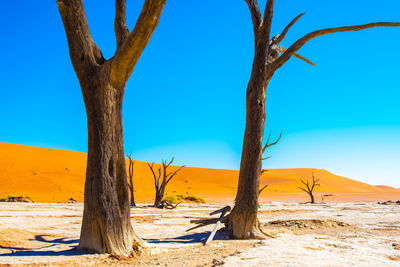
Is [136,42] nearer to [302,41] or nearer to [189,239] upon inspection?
[302,41]

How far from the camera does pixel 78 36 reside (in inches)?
214

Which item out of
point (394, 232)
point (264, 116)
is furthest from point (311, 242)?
point (394, 232)

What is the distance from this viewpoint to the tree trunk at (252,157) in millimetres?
7574

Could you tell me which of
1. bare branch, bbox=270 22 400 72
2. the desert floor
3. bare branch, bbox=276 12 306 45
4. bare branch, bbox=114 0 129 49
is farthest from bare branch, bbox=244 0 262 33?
the desert floor

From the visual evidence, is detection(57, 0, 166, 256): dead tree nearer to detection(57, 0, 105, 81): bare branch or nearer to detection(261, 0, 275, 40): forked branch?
detection(57, 0, 105, 81): bare branch

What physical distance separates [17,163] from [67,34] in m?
42.1

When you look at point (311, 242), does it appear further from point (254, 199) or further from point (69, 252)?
point (69, 252)

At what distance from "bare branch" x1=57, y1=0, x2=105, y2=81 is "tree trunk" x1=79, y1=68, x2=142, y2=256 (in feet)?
0.79

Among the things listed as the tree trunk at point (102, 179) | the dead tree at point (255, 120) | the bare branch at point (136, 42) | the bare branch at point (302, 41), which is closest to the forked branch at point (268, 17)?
the dead tree at point (255, 120)

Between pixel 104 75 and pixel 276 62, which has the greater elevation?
pixel 276 62

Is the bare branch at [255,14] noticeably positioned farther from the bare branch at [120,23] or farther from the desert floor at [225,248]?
the desert floor at [225,248]

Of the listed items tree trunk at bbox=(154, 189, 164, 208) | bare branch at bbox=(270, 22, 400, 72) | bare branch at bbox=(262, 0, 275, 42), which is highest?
bare branch at bbox=(262, 0, 275, 42)

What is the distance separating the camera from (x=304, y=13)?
317 inches

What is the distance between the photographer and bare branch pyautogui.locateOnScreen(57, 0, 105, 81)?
5.37 metres
